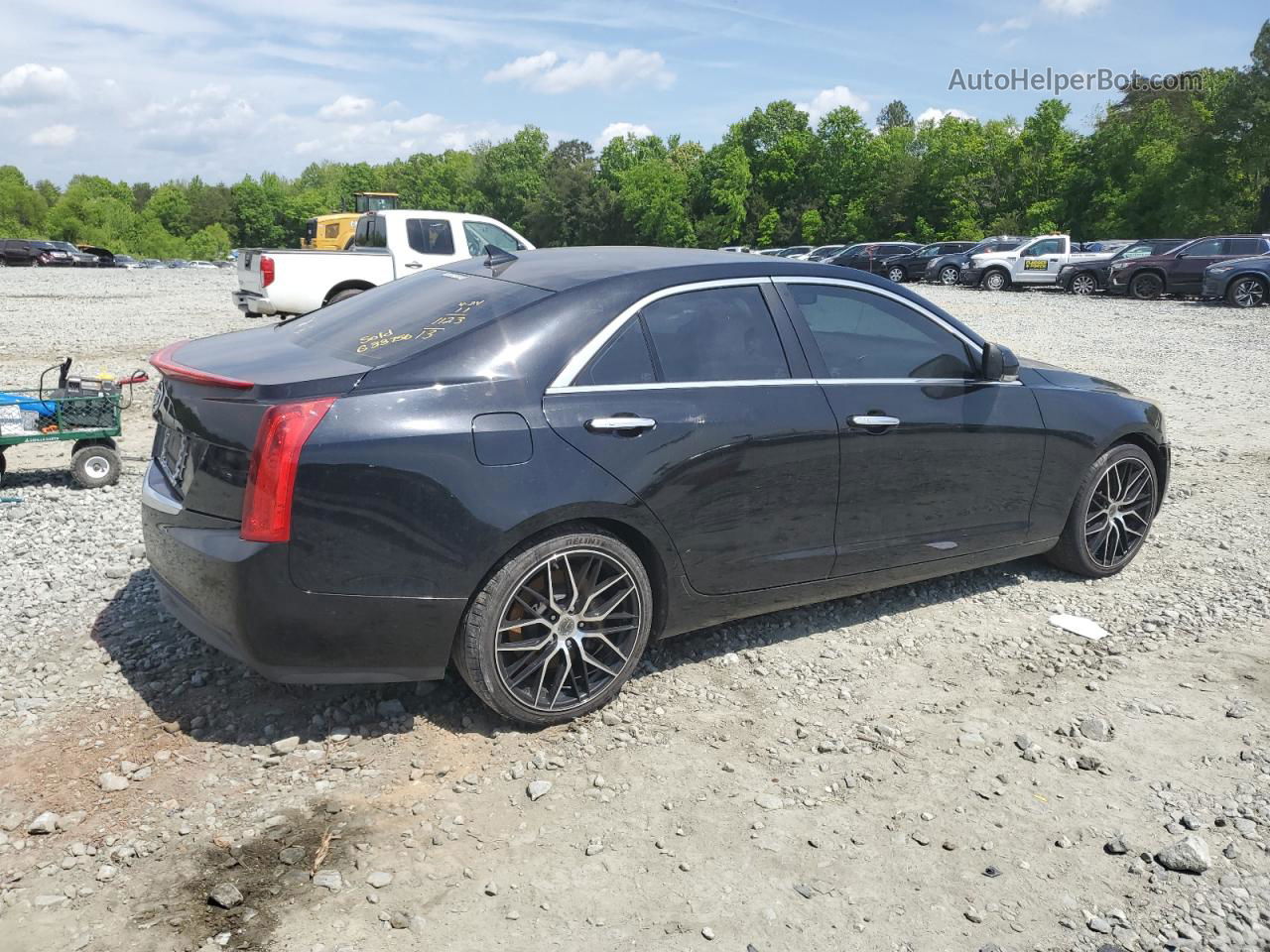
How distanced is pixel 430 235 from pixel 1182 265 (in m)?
21.2

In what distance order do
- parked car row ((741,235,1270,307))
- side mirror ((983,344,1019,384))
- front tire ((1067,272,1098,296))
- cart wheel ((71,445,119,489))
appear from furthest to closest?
front tire ((1067,272,1098,296)), parked car row ((741,235,1270,307)), cart wheel ((71,445,119,489)), side mirror ((983,344,1019,384))

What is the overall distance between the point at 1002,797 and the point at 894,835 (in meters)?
0.48

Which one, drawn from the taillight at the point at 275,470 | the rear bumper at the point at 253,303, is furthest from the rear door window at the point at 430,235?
the taillight at the point at 275,470

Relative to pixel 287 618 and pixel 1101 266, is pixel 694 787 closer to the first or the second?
pixel 287 618

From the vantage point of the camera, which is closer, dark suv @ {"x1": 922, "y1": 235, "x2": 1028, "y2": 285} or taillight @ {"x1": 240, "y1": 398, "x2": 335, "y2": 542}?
→ taillight @ {"x1": 240, "y1": 398, "x2": 335, "y2": 542}

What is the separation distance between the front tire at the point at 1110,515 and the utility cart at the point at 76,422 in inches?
232

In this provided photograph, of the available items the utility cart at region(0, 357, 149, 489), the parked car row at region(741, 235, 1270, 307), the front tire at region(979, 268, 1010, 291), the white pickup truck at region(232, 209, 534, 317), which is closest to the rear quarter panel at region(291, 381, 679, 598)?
the utility cart at region(0, 357, 149, 489)

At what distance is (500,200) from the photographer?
127812 mm

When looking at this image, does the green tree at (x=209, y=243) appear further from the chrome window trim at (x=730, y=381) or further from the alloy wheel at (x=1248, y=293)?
the chrome window trim at (x=730, y=381)

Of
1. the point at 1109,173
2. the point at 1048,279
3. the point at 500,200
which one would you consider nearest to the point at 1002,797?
the point at 1048,279

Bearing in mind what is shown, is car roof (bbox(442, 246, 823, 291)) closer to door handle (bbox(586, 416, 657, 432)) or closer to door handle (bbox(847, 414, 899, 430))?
door handle (bbox(586, 416, 657, 432))

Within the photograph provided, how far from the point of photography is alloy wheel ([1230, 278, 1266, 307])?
24.8 metres

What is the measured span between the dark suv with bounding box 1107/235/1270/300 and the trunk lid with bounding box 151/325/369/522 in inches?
1105

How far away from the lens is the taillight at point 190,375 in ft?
11.6
